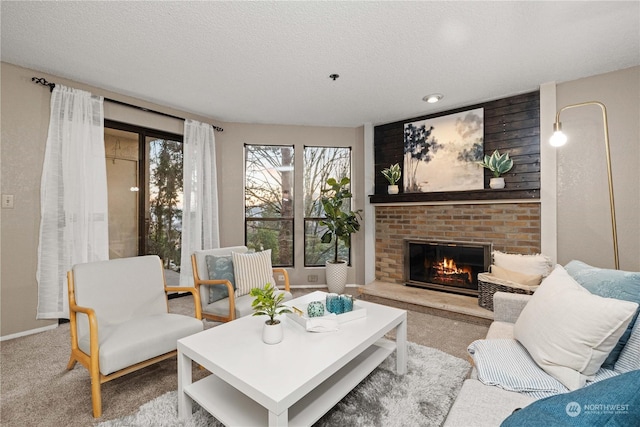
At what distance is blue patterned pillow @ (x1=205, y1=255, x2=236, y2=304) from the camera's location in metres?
2.74

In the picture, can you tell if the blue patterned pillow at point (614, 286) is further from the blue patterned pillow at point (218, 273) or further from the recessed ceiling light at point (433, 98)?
the blue patterned pillow at point (218, 273)

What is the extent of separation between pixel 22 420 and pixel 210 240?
2661 mm

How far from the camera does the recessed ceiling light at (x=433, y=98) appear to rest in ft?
11.5

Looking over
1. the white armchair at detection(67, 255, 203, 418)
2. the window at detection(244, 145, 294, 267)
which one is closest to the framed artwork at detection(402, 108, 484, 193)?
the window at detection(244, 145, 294, 267)

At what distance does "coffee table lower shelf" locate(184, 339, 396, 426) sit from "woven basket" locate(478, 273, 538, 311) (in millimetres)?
1844

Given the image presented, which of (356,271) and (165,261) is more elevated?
(165,261)

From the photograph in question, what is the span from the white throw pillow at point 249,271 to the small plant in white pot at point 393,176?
7.10 feet

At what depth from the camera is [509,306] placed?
2.09 meters

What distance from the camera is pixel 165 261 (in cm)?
407

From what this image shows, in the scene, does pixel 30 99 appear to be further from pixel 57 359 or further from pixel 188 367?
pixel 188 367

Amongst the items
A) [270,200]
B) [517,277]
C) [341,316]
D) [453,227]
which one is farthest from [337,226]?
[341,316]

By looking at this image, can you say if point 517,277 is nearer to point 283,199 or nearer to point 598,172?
point 598,172

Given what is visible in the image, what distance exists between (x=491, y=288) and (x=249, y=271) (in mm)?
2479

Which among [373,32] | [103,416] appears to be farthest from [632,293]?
[103,416]
